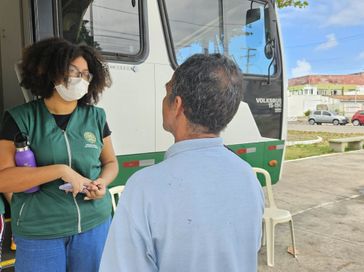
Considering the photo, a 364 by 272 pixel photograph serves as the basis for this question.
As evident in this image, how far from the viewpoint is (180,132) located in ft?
3.77

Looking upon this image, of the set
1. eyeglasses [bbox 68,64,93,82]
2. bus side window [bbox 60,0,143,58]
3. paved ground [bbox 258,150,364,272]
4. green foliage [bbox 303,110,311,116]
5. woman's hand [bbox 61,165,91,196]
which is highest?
bus side window [bbox 60,0,143,58]

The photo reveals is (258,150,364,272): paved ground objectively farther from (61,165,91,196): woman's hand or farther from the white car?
the white car

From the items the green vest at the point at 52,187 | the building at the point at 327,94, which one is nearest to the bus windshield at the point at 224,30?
the green vest at the point at 52,187

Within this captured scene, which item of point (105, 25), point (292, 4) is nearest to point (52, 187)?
point (105, 25)

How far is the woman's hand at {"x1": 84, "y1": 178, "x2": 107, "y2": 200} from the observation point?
178 centimetres

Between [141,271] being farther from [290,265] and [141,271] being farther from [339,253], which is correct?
[339,253]

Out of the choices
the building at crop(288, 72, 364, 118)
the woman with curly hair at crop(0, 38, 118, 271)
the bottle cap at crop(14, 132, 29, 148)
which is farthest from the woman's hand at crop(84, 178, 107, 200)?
the building at crop(288, 72, 364, 118)

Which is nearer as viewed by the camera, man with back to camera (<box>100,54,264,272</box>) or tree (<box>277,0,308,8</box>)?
man with back to camera (<box>100,54,264,272</box>)

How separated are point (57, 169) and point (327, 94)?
72877 millimetres

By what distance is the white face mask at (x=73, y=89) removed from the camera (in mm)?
1810

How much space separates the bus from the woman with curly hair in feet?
2.74

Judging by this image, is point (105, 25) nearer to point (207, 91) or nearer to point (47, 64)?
point (47, 64)

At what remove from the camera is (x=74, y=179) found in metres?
1.69

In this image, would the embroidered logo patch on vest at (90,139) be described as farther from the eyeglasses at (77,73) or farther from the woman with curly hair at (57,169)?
the eyeglasses at (77,73)
